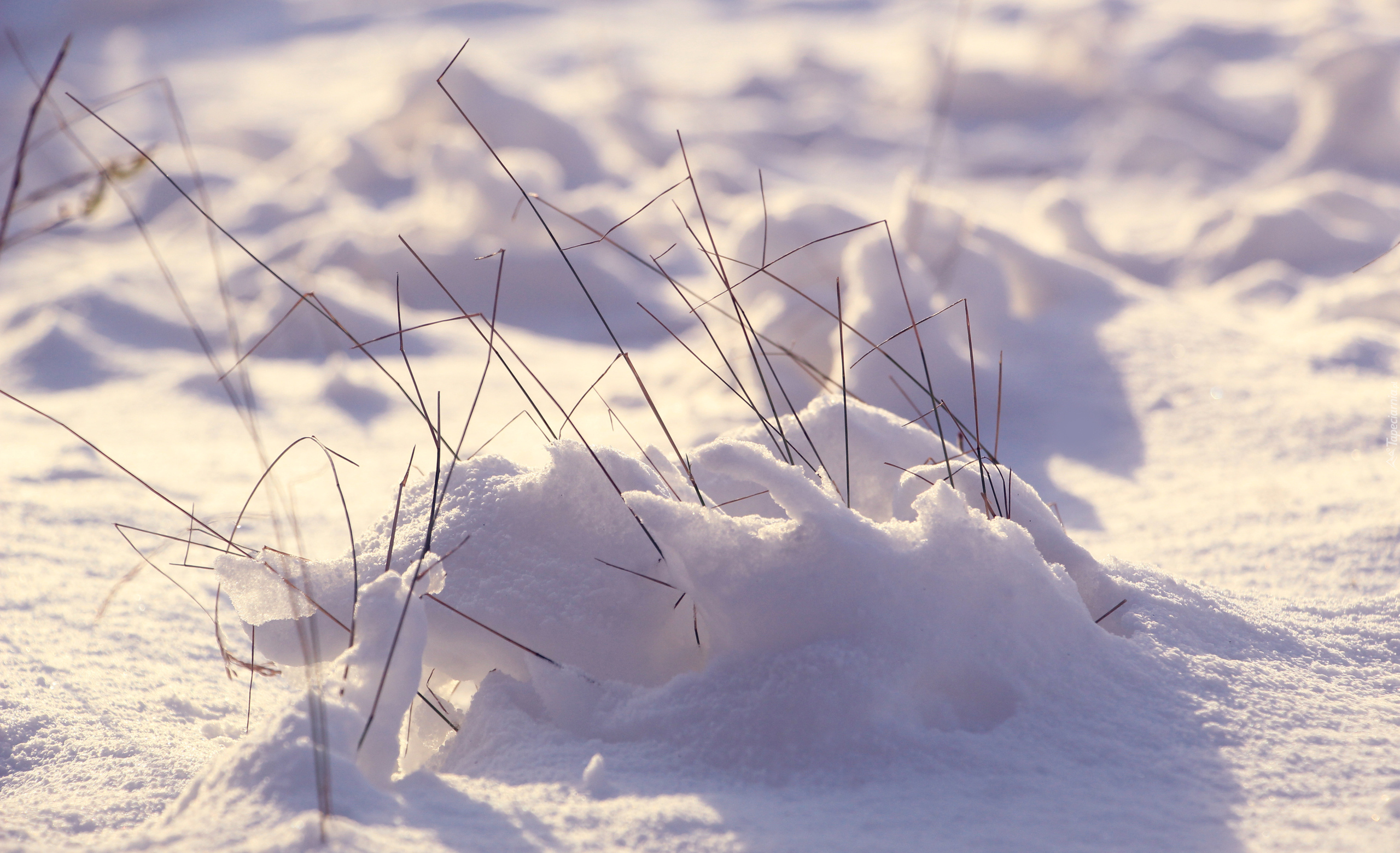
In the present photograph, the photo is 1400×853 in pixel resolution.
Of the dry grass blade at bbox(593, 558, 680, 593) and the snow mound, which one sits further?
the dry grass blade at bbox(593, 558, 680, 593)

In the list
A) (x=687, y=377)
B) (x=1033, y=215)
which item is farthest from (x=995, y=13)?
(x=687, y=377)

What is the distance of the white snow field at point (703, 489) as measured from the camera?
0.98 metres

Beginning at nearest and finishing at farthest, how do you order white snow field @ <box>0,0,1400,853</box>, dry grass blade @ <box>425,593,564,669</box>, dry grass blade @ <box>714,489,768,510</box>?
1. white snow field @ <box>0,0,1400,853</box>
2. dry grass blade @ <box>425,593,564,669</box>
3. dry grass blade @ <box>714,489,768,510</box>

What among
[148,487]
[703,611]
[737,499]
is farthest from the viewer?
[148,487]

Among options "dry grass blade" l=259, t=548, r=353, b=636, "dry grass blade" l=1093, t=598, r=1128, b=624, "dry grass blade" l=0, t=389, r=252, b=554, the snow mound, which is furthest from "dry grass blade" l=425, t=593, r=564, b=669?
A: "dry grass blade" l=1093, t=598, r=1128, b=624

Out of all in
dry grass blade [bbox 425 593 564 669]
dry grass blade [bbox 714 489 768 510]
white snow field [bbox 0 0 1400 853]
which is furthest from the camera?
dry grass blade [bbox 714 489 768 510]

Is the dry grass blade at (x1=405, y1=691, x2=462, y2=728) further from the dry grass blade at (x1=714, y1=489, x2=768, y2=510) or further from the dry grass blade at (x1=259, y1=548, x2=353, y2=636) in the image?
the dry grass blade at (x1=714, y1=489, x2=768, y2=510)

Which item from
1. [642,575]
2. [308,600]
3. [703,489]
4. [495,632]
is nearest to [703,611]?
[642,575]

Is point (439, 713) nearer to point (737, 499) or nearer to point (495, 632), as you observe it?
point (495, 632)

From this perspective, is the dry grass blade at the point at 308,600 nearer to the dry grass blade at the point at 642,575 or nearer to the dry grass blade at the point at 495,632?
the dry grass blade at the point at 495,632

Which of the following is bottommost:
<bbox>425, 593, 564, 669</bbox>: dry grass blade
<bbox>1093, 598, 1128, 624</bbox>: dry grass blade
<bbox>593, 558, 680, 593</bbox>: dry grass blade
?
<bbox>425, 593, 564, 669</bbox>: dry grass blade

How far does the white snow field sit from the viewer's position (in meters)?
0.98

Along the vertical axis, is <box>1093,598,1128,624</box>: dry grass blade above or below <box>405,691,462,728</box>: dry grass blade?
above

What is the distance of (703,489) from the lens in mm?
1438
